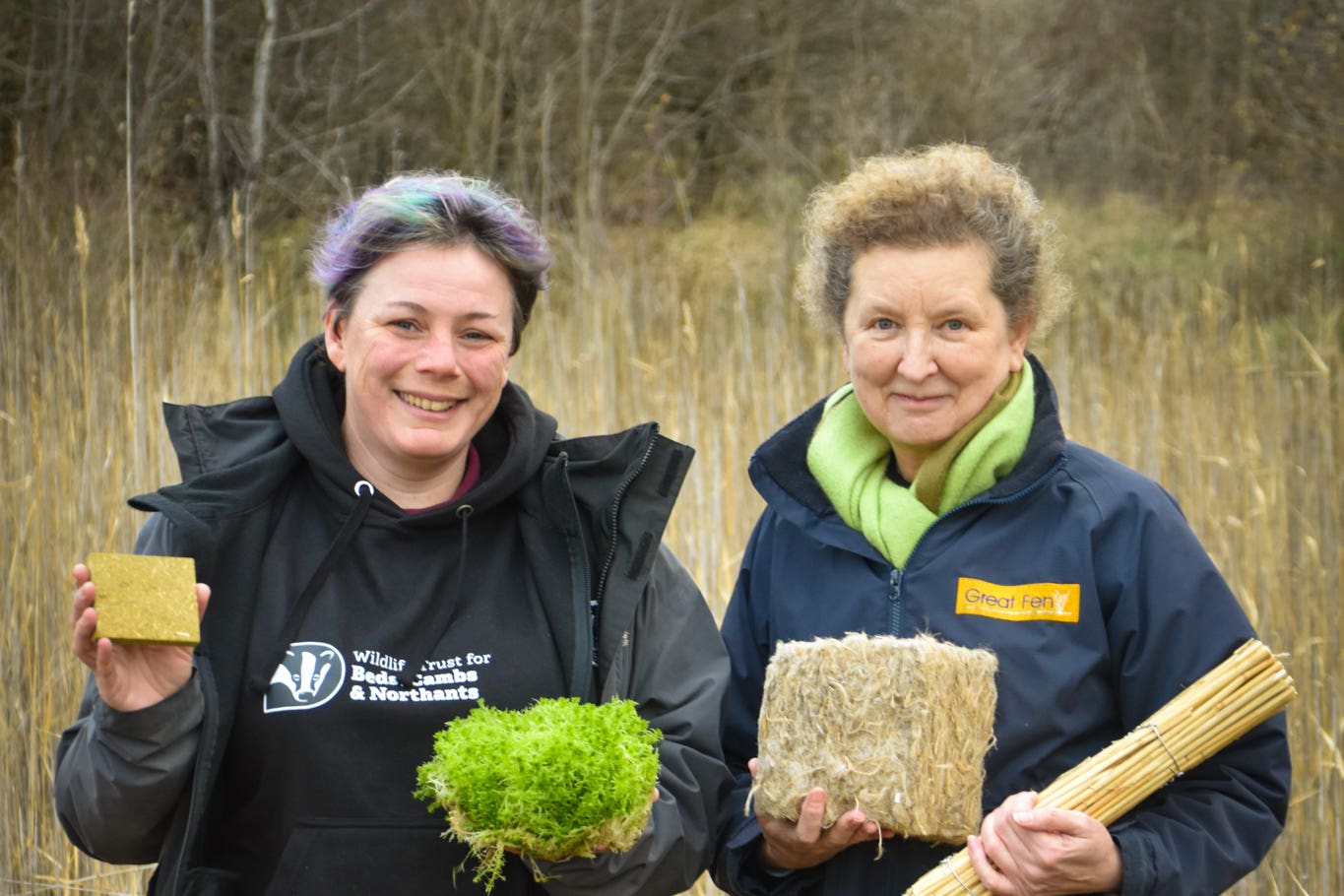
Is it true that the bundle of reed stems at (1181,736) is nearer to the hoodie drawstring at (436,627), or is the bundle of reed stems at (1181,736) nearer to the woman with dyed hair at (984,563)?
the woman with dyed hair at (984,563)

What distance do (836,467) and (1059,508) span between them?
0.32 meters

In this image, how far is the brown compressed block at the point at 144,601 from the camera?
1643 mm

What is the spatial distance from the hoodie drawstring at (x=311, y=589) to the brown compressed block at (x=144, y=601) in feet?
0.60

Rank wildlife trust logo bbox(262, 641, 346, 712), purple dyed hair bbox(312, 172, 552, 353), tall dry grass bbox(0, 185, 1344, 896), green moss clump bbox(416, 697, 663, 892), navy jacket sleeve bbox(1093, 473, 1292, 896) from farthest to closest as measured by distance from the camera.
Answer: tall dry grass bbox(0, 185, 1344, 896) → purple dyed hair bbox(312, 172, 552, 353) → wildlife trust logo bbox(262, 641, 346, 712) → navy jacket sleeve bbox(1093, 473, 1292, 896) → green moss clump bbox(416, 697, 663, 892)

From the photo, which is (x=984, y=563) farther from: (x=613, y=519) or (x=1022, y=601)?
(x=613, y=519)

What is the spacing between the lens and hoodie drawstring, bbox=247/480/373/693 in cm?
185

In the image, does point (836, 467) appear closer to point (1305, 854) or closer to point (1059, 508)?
point (1059, 508)

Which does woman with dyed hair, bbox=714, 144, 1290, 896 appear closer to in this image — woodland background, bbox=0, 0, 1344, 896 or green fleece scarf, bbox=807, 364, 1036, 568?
green fleece scarf, bbox=807, 364, 1036, 568

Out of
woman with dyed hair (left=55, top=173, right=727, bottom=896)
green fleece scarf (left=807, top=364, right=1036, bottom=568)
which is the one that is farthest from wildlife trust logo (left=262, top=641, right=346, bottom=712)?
green fleece scarf (left=807, top=364, right=1036, bottom=568)

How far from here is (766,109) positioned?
10555 millimetres

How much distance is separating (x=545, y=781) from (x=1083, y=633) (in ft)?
2.35

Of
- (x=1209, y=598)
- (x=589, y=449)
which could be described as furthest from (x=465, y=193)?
(x=1209, y=598)

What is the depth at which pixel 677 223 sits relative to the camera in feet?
34.3

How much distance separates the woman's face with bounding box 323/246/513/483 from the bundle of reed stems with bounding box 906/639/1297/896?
0.93 m
